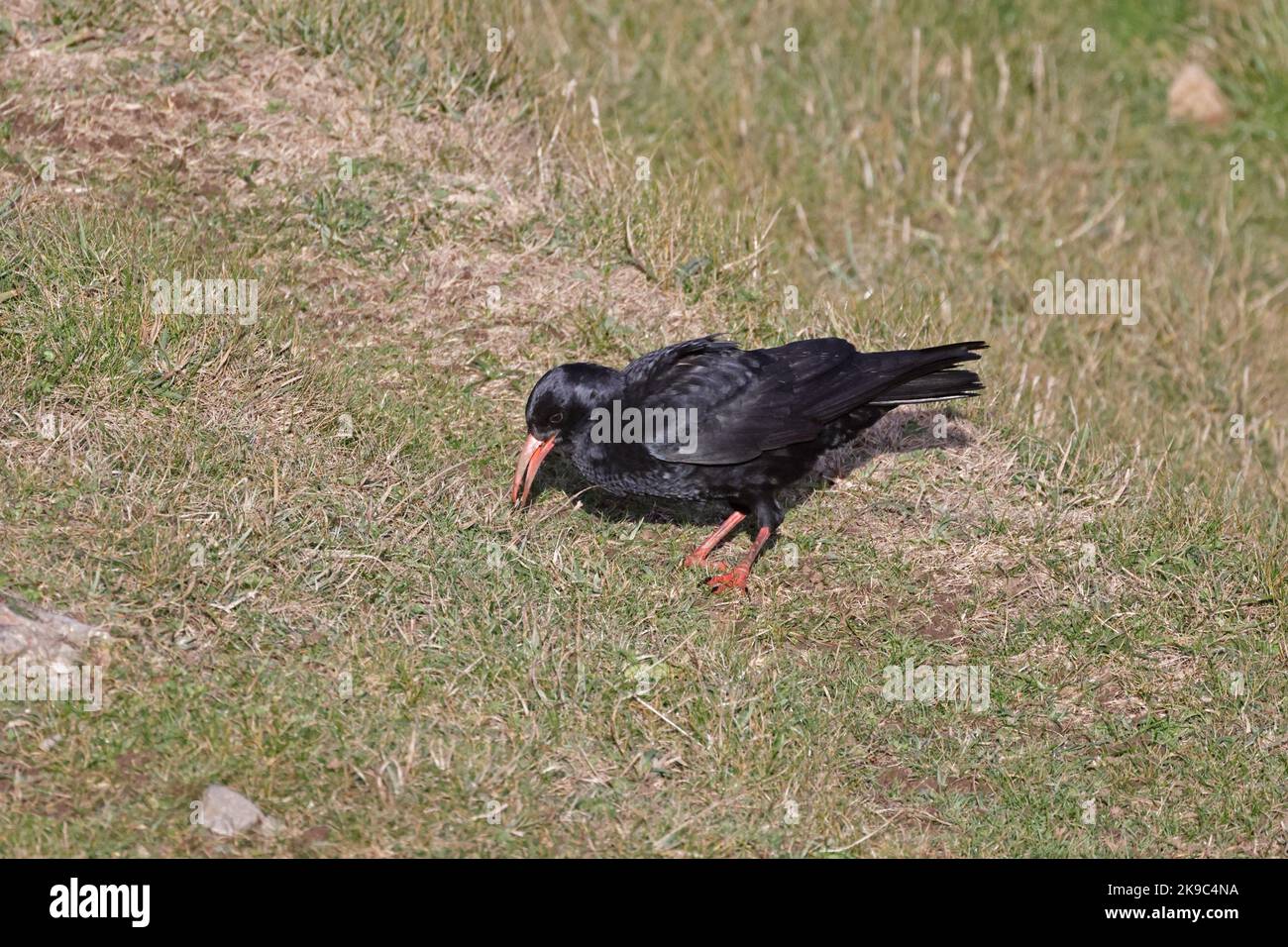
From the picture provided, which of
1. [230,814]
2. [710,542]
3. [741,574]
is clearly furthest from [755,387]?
[230,814]

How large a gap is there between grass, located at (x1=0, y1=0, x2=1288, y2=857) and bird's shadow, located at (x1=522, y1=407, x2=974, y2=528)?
5cm

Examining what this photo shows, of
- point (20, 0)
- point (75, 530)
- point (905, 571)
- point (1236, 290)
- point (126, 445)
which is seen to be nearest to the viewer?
point (75, 530)

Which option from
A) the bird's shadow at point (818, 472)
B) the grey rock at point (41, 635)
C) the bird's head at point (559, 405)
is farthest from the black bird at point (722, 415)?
the grey rock at point (41, 635)

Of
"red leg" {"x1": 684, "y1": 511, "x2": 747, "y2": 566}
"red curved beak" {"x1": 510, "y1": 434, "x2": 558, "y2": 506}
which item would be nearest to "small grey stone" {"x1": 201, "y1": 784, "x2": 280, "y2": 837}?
"red curved beak" {"x1": 510, "y1": 434, "x2": 558, "y2": 506}

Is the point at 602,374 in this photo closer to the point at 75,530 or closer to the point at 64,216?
the point at 75,530

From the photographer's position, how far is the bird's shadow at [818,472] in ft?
21.9

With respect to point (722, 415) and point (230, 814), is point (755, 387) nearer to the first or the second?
point (722, 415)

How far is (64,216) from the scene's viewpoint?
6871mm

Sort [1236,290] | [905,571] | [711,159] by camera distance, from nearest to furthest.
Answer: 1. [905,571]
2. [711,159]
3. [1236,290]

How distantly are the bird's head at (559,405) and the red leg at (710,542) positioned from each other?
80cm

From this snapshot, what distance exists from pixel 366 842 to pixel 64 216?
3.87 metres

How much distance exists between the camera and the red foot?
6250mm

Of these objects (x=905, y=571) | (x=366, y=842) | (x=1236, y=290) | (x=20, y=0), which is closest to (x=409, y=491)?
(x=366, y=842)

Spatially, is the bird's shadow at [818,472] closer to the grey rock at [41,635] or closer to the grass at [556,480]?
the grass at [556,480]
